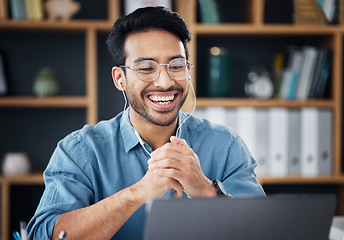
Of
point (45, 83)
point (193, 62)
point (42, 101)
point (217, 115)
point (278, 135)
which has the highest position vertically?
point (193, 62)

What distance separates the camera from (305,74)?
2600 mm

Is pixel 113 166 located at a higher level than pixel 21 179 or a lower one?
higher

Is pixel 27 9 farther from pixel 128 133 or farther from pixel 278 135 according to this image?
pixel 278 135

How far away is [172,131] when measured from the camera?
158 centimetres

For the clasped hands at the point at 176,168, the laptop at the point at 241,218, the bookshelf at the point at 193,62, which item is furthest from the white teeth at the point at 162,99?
the bookshelf at the point at 193,62

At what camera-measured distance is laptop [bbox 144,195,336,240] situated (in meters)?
0.77

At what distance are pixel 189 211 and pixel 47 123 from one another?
2231 mm

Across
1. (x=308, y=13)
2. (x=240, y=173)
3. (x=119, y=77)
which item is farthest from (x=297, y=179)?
(x=119, y=77)

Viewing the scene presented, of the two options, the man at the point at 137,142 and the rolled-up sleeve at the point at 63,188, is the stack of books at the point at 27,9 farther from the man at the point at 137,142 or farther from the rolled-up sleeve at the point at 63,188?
the rolled-up sleeve at the point at 63,188

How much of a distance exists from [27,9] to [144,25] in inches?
53.1

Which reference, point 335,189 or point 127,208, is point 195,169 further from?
point 335,189

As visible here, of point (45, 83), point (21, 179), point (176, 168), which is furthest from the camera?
point (45, 83)

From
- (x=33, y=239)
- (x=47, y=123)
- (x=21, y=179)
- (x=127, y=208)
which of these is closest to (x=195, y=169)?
(x=127, y=208)

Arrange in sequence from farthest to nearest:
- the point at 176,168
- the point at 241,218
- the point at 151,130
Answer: the point at 151,130
the point at 176,168
the point at 241,218
